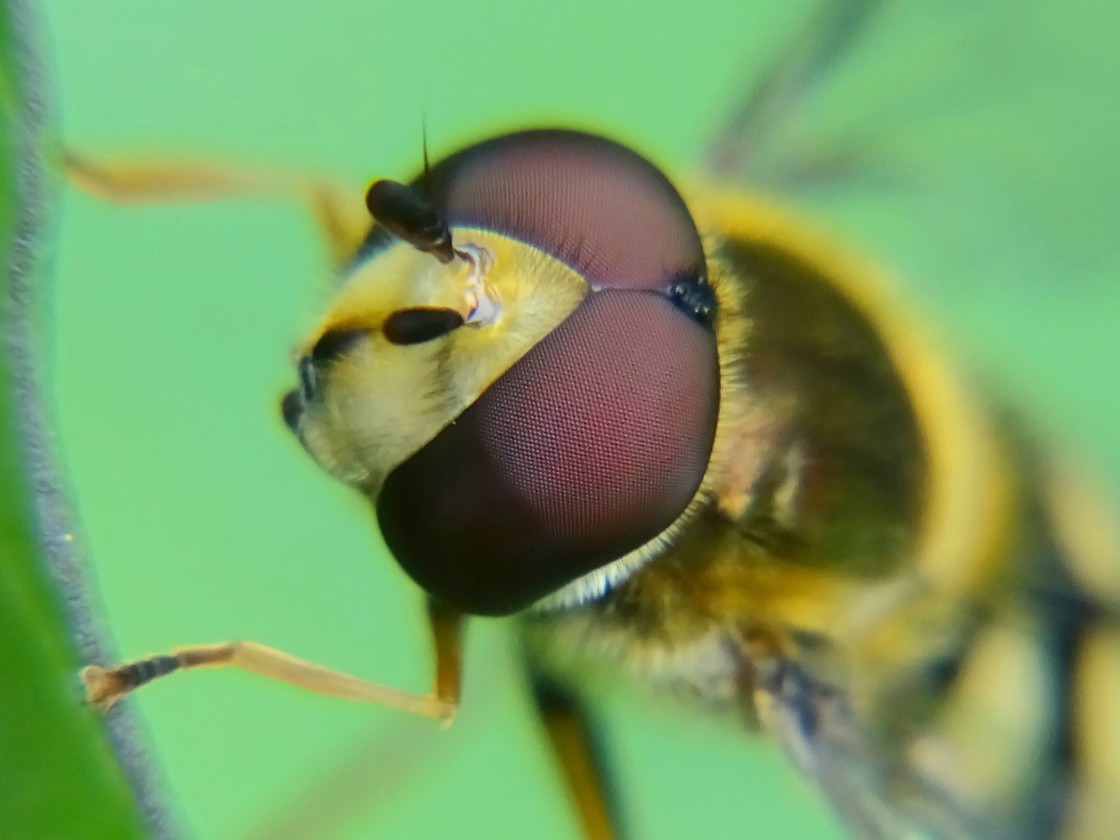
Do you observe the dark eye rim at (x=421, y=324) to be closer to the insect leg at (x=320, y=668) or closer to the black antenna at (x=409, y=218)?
the black antenna at (x=409, y=218)

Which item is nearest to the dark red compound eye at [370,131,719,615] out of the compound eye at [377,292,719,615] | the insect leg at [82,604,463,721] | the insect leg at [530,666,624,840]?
the compound eye at [377,292,719,615]

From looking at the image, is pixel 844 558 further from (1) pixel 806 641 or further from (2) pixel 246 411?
(2) pixel 246 411

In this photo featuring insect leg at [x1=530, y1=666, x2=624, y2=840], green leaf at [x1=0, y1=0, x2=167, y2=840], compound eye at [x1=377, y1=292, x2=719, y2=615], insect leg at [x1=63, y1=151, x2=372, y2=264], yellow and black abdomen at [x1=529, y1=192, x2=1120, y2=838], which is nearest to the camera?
green leaf at [x1=0, y1=0, x2=167, y2=840]

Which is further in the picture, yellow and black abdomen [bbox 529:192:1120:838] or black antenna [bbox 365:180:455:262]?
yellow and black abdomen [bbox 529:192:1120:838]

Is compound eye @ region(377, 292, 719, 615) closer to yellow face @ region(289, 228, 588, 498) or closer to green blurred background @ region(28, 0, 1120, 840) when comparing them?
yellow face @ region(289, 228, 588, 498)

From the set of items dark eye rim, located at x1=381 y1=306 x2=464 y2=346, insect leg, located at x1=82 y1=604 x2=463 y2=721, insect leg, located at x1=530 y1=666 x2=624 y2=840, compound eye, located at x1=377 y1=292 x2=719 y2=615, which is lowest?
insect leg, located at x1=530 y1=666 x2=624 y2=840

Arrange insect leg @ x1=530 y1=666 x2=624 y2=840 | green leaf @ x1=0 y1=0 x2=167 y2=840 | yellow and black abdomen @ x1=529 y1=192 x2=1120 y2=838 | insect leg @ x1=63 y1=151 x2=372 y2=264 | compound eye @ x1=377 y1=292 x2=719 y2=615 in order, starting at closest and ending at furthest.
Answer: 1. green leaf @ x1=0 y1=0 x2=167 y2=840
2. compound eye @ x1=377 y1=292 x2=719 y2=615
3. yellow and black abdomen @ x1=529 y1=192 x2=1120 y2=838
4. insect leg @ x1=63 y1=151 x2=372 y2=264
5. insect leg @ x1=530 y1=666 x2=624 y2=840

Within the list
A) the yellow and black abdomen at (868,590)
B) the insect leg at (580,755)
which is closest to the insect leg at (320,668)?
the yellow and black abdomen at (868,590)

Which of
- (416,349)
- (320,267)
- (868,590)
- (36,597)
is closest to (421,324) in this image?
(416,349)
